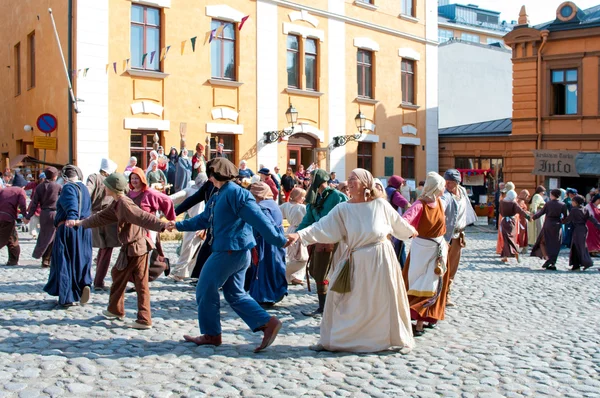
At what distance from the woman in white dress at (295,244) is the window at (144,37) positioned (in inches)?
399

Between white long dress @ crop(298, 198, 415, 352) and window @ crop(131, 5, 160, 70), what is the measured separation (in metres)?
13.7

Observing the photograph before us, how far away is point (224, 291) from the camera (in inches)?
257

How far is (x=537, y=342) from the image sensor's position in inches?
280

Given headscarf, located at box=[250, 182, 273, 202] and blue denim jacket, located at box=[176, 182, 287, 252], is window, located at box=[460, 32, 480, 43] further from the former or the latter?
blue denim jacket, located at box=[176, 182, 287, 252]

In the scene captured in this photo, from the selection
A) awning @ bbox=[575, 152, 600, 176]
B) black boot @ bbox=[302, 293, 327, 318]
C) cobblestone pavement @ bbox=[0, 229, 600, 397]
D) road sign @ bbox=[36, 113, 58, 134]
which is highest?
road sign @ bbox=[36, 113, 58, 134]

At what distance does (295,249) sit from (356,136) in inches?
598

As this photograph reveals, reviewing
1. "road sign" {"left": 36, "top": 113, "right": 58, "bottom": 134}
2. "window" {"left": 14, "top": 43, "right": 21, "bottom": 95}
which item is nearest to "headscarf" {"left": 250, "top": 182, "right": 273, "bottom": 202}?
"road sign" {"left": 36, "top": 113, "right": 58, "bottom": 134}

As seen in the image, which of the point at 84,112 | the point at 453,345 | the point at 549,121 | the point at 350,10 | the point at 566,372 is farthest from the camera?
the point at 549,121

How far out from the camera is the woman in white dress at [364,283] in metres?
6.50

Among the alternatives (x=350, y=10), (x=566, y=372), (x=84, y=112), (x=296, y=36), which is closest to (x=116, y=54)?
(x=84, y=112)

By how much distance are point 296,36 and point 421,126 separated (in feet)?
25.0

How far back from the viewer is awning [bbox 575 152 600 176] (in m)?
25.2

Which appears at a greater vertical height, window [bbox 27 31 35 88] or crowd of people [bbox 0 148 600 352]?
window [bbox 27 31 35 88]

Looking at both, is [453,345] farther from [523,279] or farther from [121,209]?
[523,279]
